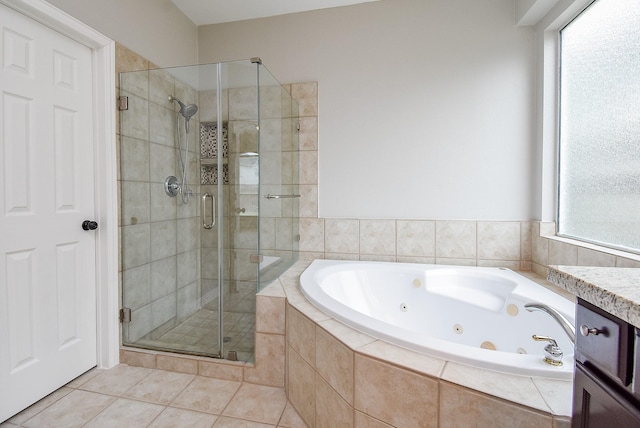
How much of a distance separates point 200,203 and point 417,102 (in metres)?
1.65

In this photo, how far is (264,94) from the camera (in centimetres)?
191

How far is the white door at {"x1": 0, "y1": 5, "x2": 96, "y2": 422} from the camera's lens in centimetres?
138

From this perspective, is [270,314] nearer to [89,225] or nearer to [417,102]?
[89,225]

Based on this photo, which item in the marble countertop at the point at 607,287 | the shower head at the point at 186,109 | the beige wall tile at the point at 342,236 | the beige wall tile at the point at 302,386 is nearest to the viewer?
the marble countertop at the point at 607,287

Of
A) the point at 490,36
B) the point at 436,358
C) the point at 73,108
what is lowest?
the point at 436,358

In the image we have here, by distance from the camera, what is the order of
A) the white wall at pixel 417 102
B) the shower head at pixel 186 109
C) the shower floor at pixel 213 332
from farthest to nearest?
the white wall at pixel 417 102
the shower head at pixel 186 109
the shower floor at pixel 213 332

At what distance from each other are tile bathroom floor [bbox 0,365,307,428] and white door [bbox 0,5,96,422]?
11 cm

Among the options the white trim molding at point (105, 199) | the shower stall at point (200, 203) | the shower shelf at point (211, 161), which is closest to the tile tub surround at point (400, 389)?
the shower stall at point (200, 203)

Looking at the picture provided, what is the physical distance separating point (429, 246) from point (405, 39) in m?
1.51

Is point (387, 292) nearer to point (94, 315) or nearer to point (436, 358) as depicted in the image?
point (436, 358)

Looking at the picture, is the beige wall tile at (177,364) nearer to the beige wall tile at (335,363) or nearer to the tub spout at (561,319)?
the beige wall tile at (335,363)

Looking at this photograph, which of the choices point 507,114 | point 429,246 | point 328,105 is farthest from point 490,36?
point 429,246

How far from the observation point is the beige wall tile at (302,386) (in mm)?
1319

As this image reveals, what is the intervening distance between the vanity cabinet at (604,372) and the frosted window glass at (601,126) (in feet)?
3.72
